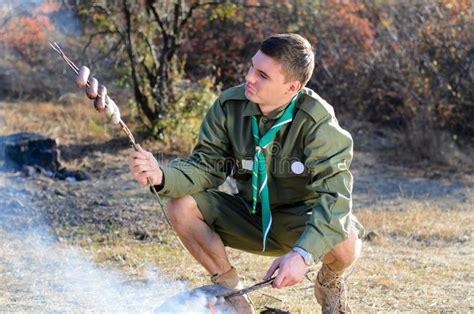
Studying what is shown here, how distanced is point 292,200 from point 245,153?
0.99ft

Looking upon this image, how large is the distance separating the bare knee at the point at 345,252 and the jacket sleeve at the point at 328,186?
90 mm

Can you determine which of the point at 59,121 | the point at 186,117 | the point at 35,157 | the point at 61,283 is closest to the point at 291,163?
the point at 61,283

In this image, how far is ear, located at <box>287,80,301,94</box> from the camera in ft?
11.5

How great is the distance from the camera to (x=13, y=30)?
39.7ft

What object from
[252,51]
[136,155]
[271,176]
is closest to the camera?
[136,155]

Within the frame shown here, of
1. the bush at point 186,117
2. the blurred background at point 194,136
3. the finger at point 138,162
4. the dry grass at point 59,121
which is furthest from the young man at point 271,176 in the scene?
the dry grass at point 59,121

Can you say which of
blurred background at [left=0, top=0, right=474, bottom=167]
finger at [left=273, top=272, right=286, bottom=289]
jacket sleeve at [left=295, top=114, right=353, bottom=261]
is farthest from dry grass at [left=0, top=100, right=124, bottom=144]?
finger at [left=273, top=272, right=286, bottom=289]

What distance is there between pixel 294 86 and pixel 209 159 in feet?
1.71

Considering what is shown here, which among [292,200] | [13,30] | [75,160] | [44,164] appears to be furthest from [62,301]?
[13,30]

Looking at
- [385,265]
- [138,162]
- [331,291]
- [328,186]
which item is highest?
[138,162]

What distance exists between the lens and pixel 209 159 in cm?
373

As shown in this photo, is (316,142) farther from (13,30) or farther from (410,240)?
(13,30)

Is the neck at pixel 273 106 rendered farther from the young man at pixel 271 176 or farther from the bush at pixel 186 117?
the bush at pixel 186 117

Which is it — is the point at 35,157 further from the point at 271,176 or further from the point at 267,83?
the point at 267,83
